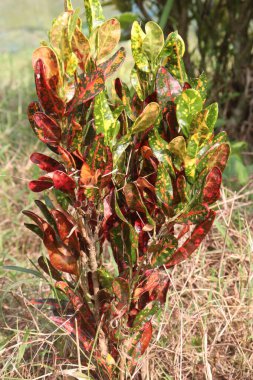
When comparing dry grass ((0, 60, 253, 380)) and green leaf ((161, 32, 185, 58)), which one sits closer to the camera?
green leaf ((161, 32, 185, 58))

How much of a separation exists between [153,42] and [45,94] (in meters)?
0.22

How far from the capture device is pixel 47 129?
94 cm

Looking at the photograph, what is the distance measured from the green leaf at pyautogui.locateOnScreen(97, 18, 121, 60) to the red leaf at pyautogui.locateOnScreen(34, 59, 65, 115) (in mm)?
127

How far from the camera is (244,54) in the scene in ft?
7.94

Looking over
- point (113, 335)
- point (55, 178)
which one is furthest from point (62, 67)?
point (113, 335)

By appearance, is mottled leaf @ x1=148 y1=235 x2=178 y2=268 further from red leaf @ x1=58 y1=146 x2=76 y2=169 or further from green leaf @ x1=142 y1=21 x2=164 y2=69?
green leaf @ x1=142 y1=21 x2=164 y2=69

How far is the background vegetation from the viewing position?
1336 millimetres

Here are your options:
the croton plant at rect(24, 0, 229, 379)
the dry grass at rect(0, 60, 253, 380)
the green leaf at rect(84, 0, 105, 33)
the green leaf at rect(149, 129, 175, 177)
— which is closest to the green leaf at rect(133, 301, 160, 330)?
the croton plant at rect(24, 0, 229, 379)

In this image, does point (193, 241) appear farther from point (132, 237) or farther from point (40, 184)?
point (40, 184)

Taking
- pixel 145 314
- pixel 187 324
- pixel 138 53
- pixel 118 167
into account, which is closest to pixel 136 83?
pixel 138 53

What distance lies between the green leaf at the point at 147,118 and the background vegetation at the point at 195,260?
225 mm

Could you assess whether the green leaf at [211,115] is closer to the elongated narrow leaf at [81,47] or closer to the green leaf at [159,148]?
the green leaf at [159,148]

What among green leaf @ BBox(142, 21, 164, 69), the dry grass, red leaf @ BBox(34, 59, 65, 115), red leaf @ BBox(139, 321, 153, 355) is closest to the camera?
red leaf @ BBox(34, 59, 65, 115)

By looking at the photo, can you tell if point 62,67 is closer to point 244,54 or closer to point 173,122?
point 173,122
